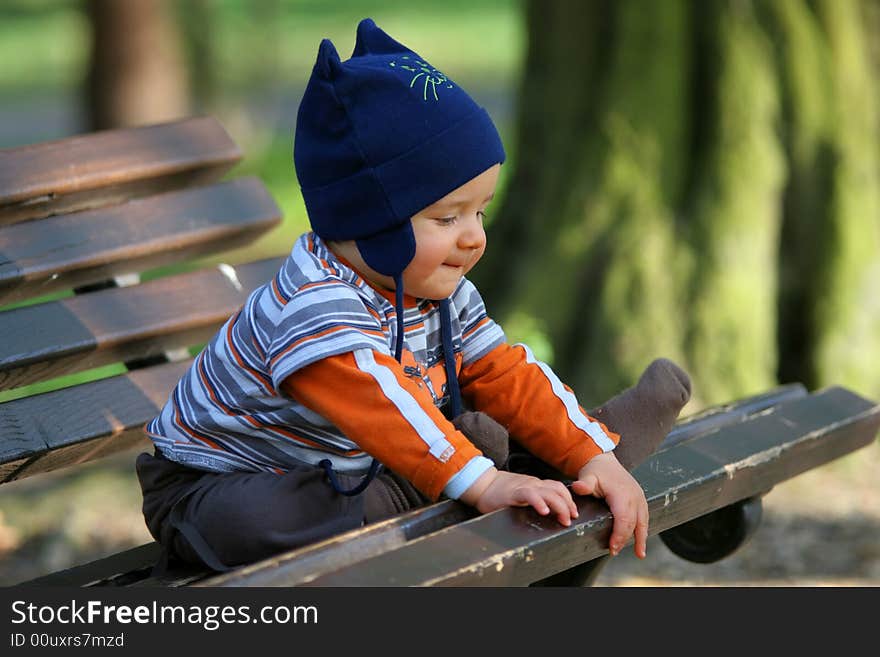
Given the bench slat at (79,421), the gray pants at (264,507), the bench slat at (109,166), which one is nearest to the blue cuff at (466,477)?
the gray pants at (264,507)

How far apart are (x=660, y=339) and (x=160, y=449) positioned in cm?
239

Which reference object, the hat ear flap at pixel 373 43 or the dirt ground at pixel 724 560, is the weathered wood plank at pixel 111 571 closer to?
the hat ear flap at pixel 373 43

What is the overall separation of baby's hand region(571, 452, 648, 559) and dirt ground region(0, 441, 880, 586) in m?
1.92

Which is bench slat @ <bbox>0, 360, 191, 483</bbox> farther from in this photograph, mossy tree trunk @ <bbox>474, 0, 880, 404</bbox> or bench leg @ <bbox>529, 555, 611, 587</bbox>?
mossy tree trunk @ <bbox>474, 0, 880, 404</bbox>

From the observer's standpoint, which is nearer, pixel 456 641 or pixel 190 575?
pixel 456 641

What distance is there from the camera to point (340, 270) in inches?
90.4

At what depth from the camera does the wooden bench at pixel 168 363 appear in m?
2.16

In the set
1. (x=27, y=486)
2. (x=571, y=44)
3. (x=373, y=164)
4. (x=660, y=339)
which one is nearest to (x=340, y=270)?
(x=373, y=164)

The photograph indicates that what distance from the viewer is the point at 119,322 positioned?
297cm

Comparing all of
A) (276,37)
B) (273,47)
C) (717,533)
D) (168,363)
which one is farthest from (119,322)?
(276,37)

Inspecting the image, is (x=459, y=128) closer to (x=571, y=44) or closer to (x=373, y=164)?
(x=373, y=164)

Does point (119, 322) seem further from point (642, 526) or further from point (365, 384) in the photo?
point (642, 526)

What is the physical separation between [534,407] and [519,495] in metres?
0.36

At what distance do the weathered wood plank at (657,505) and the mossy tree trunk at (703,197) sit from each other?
61.8 inches
